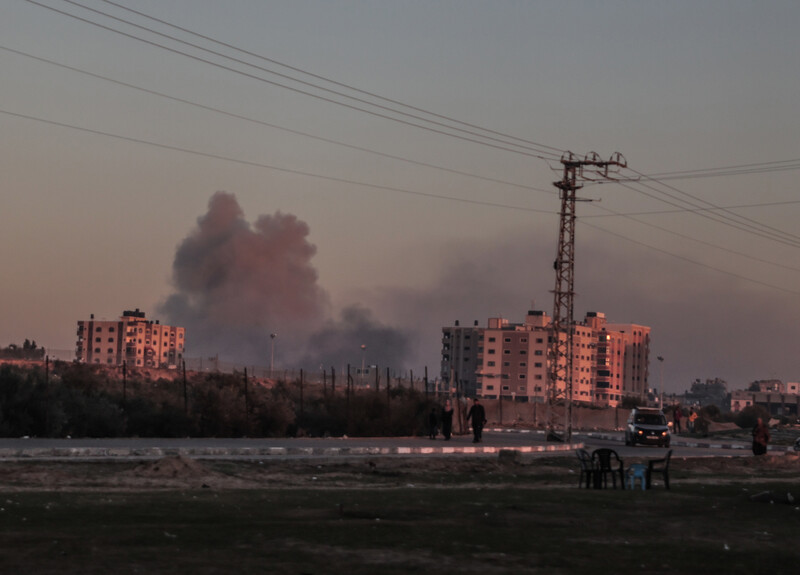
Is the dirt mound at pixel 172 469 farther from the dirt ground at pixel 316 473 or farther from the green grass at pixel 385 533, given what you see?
the green grass at pixel 385 533

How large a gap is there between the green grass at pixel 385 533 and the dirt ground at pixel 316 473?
2.58 m

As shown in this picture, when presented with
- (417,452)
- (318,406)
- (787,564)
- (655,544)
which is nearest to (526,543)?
(655,544)

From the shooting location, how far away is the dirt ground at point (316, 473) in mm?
24281

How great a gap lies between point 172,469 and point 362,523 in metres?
10.2

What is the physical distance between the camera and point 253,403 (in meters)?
55.5

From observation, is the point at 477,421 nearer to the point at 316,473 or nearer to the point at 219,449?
the point at 219,449

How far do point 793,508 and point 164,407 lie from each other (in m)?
35.1

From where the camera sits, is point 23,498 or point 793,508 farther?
point 793,508

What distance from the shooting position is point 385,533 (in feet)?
52.0

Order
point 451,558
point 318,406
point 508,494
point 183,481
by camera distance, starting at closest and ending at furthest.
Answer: point 451,558 < point 508,494 < point 183,481 < point 318,406

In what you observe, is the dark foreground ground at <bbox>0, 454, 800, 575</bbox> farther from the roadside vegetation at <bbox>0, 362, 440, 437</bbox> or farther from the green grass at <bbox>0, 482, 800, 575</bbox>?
the roadside vegetation at <bbox>0, 362, 440, 437</bbox>

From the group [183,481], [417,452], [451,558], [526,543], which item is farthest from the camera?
[417,452]

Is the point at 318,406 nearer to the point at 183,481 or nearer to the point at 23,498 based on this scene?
the point at 183,481

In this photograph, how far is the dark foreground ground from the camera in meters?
13.2
